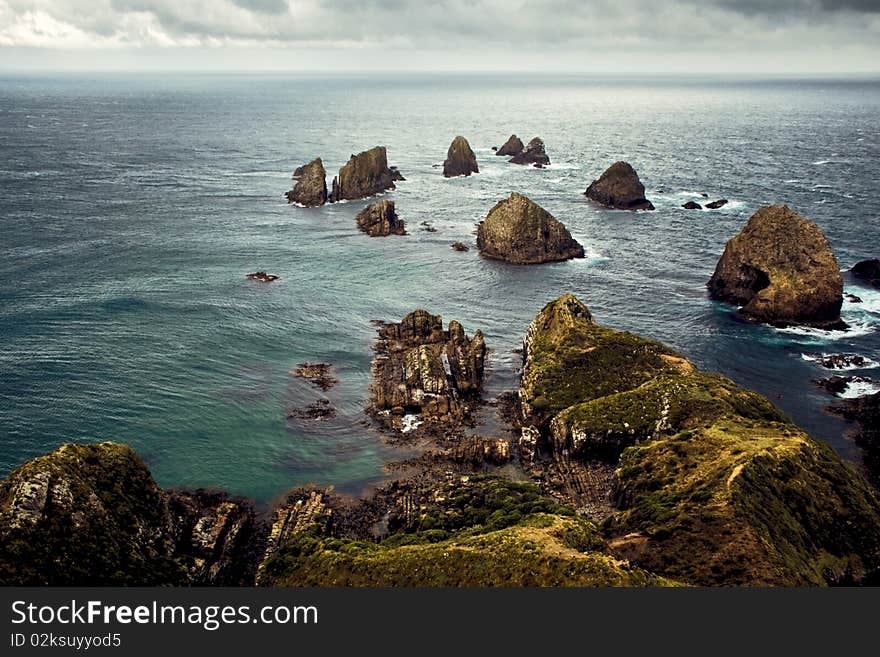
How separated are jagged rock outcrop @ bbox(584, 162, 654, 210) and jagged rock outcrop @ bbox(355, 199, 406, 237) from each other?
194 feet

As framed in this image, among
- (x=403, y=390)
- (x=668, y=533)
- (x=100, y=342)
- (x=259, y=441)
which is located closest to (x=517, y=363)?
(x=403, y=390)

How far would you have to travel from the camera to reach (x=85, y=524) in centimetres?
4850

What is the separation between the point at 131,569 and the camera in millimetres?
49562

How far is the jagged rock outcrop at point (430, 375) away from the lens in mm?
84000

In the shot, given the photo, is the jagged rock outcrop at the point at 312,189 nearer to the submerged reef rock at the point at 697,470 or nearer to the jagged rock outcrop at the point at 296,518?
the submerged reef rock at the point at 697,470

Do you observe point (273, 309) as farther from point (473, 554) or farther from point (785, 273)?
point (785, 273)

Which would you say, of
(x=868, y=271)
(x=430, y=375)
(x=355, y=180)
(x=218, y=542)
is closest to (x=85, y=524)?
(x=218, y=542)

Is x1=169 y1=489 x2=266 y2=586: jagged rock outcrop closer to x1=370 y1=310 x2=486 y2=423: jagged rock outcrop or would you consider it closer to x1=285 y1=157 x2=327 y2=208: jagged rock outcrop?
x1=370 y1=310 x2=486 y2=423: jagged rock outcrop

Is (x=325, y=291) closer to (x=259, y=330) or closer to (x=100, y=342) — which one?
(x=259, y=330)

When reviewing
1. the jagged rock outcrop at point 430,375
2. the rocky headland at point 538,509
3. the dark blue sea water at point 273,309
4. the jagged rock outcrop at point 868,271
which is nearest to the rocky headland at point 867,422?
the dark blue sea water at point 273,309

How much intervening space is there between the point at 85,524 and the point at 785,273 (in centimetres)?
10275

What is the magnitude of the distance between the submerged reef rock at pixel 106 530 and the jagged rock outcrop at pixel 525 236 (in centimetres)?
9251

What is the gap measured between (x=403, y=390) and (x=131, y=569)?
40.8m

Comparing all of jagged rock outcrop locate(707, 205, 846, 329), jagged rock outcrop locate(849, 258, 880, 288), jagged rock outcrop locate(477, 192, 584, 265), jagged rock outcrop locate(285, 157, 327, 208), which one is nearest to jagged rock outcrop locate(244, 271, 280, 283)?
jagged rock outcrop locate(477, 192, 584, 265)
